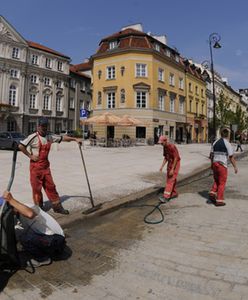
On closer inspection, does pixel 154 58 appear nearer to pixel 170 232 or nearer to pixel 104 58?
pixel 104 58

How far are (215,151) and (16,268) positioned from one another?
516 centimetres

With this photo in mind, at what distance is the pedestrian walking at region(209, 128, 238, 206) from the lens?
23.1ft

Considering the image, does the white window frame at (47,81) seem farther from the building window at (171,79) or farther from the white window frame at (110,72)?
the building window at (171,79)

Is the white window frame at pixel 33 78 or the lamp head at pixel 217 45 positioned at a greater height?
the white window frame at pixel 33 78

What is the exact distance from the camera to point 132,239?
481 centimetres

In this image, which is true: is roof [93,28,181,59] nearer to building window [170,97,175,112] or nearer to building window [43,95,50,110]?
building window [170,97,175,112]

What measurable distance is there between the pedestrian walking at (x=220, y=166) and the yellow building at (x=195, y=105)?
40.9 meters

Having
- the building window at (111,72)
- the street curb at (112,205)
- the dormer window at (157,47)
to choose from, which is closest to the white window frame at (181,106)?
the dormer window at (157,47)

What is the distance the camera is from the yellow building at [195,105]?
1895 inches

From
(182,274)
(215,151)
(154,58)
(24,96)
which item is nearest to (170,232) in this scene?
(182,274)

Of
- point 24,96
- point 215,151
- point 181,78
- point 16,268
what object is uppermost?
point 181,78

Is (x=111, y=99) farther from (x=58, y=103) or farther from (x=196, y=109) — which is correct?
(x=196, y=109)

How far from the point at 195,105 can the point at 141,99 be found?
53.2 ft

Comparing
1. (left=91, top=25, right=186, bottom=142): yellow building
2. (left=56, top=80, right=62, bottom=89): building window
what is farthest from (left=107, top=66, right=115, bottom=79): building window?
(left=56, top=80, right=62, bottom=89): building window
